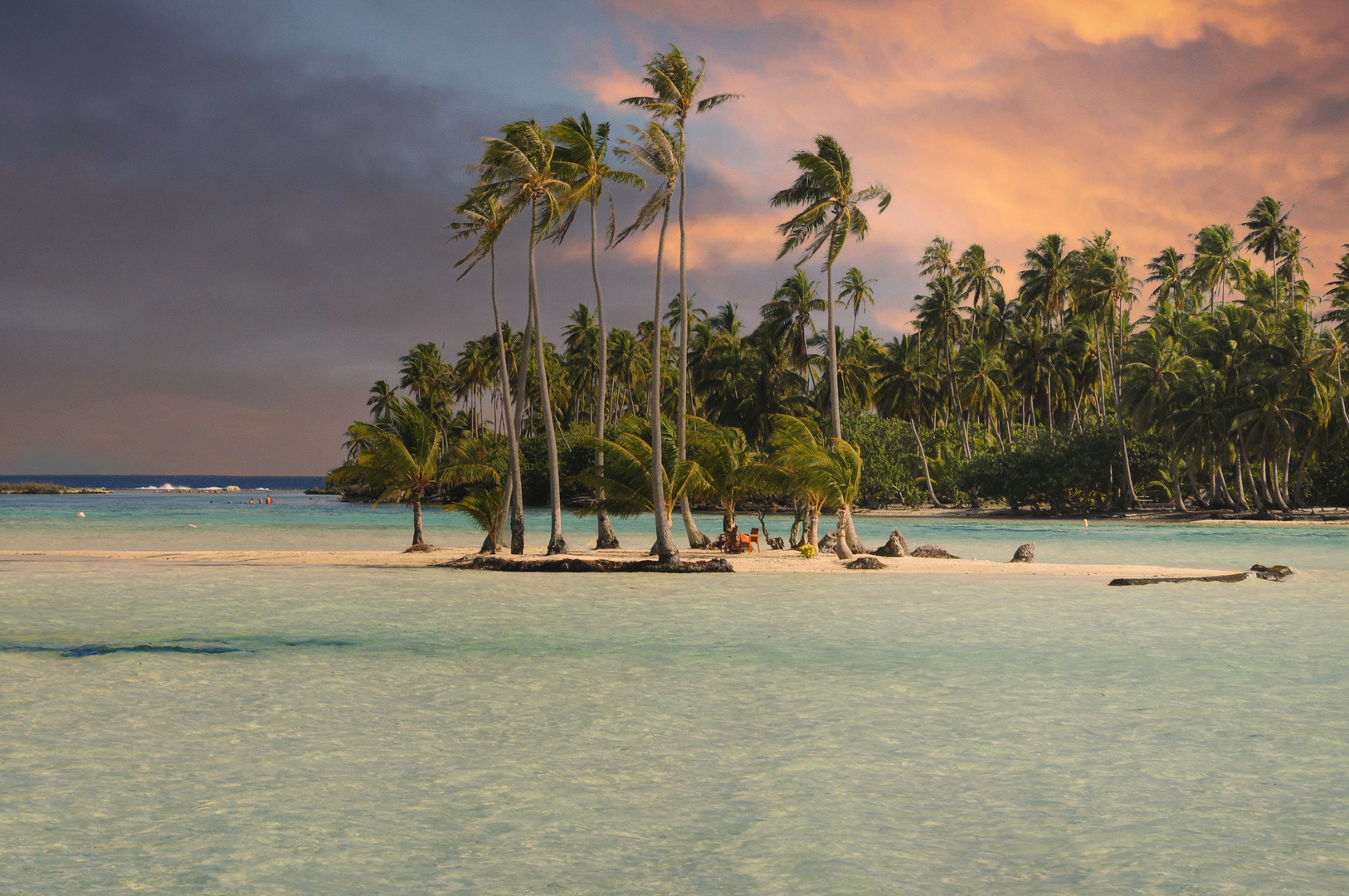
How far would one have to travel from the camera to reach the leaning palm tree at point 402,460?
30.7 metres

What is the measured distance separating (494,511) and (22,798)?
80.0 ft

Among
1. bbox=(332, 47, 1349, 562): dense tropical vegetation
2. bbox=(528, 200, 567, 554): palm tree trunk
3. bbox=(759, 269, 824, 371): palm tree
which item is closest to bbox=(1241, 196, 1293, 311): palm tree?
bbox=(332, 47, 1349, 562): dense tropical vegetation

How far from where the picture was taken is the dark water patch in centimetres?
1364

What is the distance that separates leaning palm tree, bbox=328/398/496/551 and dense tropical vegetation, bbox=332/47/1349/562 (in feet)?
0.28

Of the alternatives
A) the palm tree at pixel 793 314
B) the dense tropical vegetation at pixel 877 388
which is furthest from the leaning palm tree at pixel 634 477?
the palm tree at pixel 793 314

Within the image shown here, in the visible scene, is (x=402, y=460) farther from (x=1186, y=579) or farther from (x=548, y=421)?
(x=1186, y=579)

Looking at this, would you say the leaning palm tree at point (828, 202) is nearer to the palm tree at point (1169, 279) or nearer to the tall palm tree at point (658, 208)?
the tall palm tree at point (658, 208)

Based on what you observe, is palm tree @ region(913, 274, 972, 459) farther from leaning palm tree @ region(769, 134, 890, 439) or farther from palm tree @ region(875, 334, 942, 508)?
leaning palm tree @ region(769, 134, 890, 439)

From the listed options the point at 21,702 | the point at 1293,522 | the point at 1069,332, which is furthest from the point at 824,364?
the point at 21,702

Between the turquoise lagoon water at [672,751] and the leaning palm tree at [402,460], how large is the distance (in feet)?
39.7

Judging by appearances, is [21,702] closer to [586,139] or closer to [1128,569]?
[586,139]

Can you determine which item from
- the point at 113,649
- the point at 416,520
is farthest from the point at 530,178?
the point at 113,649

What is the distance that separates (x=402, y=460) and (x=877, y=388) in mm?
56959

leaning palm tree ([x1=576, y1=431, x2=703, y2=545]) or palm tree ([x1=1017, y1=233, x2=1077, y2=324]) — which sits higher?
palm tree ([x1=1017, y1=233, x2=1077, y2=324])
